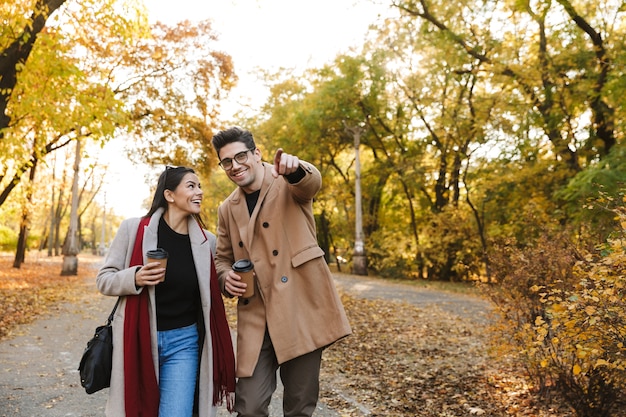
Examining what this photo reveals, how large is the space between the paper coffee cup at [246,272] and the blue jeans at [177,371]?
1.58 feet

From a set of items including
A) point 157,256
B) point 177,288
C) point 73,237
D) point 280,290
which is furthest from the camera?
point 73,237

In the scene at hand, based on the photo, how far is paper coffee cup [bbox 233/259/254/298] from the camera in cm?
→ 284

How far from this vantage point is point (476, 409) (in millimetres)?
5086

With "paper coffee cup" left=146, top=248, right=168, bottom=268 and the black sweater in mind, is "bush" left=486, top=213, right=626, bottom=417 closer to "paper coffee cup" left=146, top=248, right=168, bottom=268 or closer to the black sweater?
the black sweater

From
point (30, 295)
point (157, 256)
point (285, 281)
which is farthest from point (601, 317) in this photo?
point (30, 295)

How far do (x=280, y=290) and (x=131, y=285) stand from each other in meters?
0.80

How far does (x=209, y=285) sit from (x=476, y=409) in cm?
332

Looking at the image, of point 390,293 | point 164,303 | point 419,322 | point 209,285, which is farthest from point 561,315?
point 390,293

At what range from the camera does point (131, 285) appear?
2830 mm

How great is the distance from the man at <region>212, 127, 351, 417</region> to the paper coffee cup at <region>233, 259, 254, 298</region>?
34 millimetres

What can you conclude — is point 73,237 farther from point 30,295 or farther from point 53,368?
point 53,368

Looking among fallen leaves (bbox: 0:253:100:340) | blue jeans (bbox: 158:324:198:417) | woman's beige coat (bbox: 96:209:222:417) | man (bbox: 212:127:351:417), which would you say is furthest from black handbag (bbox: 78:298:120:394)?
fallen leaves (bbox: 0:253:100:340)

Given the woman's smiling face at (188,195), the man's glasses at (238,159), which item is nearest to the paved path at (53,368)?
the woman's smiling face at (188,195)

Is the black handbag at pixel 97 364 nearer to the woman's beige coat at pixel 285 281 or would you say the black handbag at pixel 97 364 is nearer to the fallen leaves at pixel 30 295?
the woman's beige coat at pixel 285 281
